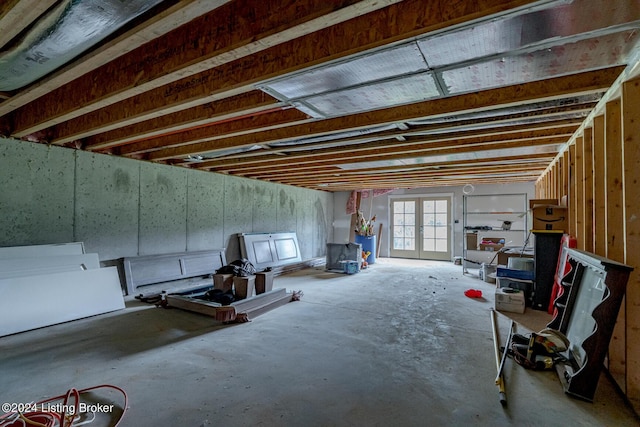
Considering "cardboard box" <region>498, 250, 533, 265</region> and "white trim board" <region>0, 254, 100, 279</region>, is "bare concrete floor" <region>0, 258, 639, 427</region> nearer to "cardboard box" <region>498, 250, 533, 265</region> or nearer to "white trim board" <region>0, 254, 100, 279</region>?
"white trim board" <region>0, 254, 100, 279</region>

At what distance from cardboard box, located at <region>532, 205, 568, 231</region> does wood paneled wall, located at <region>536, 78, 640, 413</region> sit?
80 centimetres

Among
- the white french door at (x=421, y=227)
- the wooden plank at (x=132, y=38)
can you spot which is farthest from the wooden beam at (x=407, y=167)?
the wooden plank at (x=132, y=38)

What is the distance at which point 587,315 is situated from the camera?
89.7 inches

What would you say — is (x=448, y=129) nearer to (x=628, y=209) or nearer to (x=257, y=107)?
(x=628, y=209)

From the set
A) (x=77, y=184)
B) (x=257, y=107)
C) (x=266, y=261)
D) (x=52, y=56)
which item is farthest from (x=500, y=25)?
(x=266, y=261)

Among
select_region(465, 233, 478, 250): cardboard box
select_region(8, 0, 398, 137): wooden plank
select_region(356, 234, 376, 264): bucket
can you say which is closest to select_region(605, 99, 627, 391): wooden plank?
select_region(8, 0, 398, 137): wooden plank

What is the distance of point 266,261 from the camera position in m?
6.57

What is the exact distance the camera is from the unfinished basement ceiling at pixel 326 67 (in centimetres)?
144

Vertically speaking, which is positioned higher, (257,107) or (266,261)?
(257,107)

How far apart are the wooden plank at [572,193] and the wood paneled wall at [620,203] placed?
343mm

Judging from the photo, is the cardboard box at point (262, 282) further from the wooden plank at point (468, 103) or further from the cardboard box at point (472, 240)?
the cardboard box at point (472, 240)

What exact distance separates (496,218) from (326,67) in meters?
7.28

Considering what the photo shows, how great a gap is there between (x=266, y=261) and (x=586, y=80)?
229 inches

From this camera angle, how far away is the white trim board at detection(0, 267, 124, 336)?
2.94 meters
